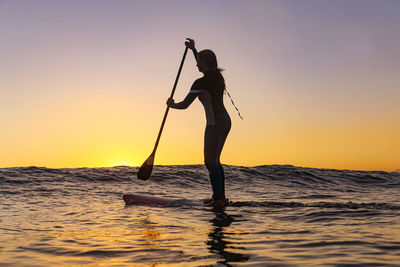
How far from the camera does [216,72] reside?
22.5 ft

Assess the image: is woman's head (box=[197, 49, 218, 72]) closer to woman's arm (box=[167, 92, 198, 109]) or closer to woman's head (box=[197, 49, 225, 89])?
woman's head (box=[197, 49, 225, 89])

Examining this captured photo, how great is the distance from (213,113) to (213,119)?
4.4 inches

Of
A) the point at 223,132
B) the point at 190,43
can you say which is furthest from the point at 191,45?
the point at 223,132

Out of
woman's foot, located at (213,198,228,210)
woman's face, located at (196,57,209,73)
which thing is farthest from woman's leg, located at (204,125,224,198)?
woman's face, located at (196,57,209,73)

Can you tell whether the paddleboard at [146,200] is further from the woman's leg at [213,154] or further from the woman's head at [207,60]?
the woman's head at [207,60]

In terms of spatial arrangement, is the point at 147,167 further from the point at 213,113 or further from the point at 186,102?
the point at 213,113

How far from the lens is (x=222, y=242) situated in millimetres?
3746

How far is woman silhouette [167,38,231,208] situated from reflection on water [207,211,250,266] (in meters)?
1.28

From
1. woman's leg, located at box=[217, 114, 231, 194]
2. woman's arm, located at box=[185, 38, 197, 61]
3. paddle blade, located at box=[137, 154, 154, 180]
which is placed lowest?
paddle blade, located at box=[137, 154, 154, 180]

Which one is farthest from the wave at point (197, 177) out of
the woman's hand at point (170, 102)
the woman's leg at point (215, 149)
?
the woman's hand at point (170, 102)

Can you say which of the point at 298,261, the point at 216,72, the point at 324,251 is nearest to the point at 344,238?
the point at 324,251

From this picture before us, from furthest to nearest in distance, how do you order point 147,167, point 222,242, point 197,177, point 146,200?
1. point 197,177
2. point 146,200
3. point 147,167
4. point 222,242

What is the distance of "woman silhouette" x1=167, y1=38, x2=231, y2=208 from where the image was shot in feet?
22.0

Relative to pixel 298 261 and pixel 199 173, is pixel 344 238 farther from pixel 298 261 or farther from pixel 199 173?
pixel 199 173
